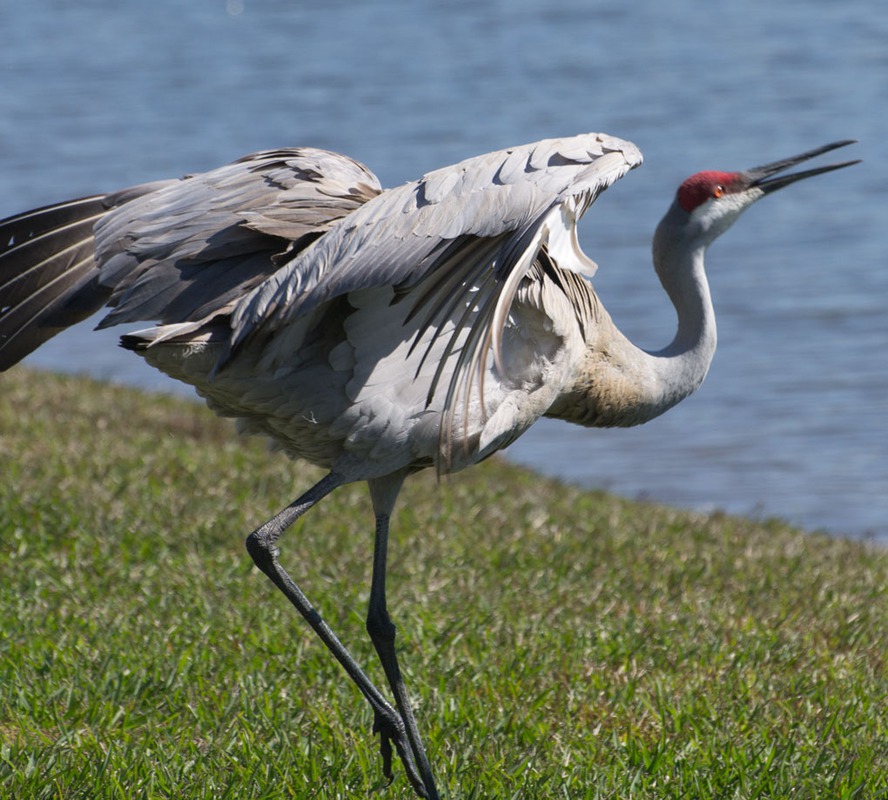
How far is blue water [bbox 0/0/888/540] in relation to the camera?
32.5 ft

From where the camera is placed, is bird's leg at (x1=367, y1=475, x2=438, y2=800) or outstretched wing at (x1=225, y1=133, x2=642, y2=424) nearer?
outstretched wing at (x1=225, y1=133, x2=642, y2=424)

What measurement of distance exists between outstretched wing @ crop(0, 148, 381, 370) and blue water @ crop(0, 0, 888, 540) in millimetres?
5057

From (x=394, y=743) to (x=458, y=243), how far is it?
138cm

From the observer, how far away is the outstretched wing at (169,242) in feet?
12.8

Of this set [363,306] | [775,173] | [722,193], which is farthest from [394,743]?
[775,173]

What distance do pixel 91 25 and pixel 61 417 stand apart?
70.9ft

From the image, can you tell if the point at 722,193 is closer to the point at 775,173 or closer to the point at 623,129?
the point at 775,173

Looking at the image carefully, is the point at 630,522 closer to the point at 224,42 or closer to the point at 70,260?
the point at 70,260

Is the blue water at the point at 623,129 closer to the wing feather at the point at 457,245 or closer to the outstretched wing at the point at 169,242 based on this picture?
the outstretched wing at the point at 169,242

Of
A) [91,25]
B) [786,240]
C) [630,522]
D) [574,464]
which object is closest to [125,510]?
[630,522]

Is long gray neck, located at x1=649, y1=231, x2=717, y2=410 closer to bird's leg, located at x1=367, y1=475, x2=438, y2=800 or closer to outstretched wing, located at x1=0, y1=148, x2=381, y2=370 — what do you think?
bird's leg, located at x1=367, y1=475, x2=438, y2=800

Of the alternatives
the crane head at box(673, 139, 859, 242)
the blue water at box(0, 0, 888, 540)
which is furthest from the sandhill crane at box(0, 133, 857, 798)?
the blue water at box(0, 0, 888, 540)

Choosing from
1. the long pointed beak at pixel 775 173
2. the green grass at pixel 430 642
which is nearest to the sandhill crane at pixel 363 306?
the green grass at pixel 430 642

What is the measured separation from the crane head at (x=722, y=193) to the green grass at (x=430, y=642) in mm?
1404
